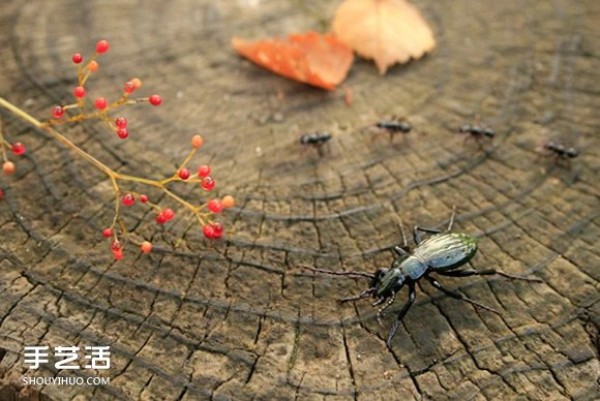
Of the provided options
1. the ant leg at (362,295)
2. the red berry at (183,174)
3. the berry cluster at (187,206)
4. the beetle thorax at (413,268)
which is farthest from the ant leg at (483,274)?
the red berry at (183,174)

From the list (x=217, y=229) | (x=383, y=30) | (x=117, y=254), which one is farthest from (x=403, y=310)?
(x=383, y=30)

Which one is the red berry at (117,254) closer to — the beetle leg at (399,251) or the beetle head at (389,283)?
the beetle head at (389,283)

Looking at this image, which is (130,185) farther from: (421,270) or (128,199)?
Result: (421,270)

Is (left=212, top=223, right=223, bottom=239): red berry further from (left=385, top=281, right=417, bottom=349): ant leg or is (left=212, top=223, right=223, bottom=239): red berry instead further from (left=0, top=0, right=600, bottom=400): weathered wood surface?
(left=385, top=281, right=417, bottom=349): ant leg

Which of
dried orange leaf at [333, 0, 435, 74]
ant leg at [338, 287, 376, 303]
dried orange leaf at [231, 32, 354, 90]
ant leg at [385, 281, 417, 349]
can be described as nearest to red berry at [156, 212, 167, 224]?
ant leg at [338, 287, 376, 303]

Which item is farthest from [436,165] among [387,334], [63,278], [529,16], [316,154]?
[63,278]
